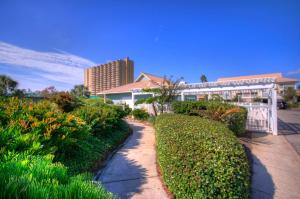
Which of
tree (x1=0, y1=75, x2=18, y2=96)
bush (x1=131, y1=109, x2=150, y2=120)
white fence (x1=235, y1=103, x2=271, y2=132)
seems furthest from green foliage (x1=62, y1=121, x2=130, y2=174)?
tree (x1=0, y1=75, x2=18, y2=96)

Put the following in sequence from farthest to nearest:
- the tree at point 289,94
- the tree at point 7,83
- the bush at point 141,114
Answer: the tree at point 289,94 → the tree at point 7,83 → the bush at point 141,114

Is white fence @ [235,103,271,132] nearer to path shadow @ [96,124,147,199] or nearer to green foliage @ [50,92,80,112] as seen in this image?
path shadow @ [96,124,147,199]

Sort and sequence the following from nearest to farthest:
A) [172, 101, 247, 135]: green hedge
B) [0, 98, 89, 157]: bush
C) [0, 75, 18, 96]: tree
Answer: [0, 98, 89, 157]: bush, [172, 101, 247, 135]: green hedge, [0, 75, 18, 96]: tree

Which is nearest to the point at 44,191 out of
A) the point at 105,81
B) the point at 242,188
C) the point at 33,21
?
the point at 242,188

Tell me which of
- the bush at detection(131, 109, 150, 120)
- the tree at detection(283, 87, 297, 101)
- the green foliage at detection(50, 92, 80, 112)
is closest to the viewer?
the green foliage at detection(50, 92, 80, 112)

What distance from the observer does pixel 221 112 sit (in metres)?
8.27

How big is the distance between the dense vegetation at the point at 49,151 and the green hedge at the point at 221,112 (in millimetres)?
4337

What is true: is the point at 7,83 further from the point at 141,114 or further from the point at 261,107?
the point at 261,107

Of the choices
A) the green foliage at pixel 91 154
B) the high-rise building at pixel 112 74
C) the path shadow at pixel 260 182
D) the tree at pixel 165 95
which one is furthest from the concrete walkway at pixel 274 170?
the high-rise building at pixel 112 74

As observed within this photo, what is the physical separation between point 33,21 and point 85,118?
754 cm

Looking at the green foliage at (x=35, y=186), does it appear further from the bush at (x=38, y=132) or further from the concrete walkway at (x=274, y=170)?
the concrete walkway at (x=274, y=170)

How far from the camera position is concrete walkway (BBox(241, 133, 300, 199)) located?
13.2ft

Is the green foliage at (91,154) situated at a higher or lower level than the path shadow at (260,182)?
higher

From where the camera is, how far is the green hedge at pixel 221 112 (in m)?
8.16
